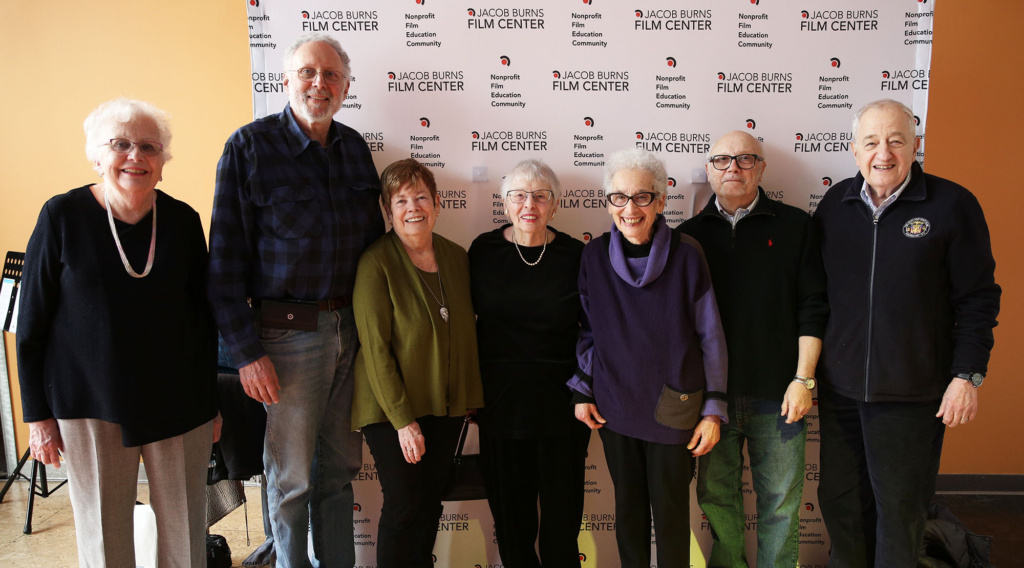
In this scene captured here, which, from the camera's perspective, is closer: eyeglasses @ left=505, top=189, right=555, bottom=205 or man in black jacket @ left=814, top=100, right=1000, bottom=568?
man in black jacket @ left=814, top=100, right=1000, bottom=568

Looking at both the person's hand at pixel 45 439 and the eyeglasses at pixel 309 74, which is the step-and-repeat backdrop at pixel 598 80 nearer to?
the eyeglasses at pixel 309 74

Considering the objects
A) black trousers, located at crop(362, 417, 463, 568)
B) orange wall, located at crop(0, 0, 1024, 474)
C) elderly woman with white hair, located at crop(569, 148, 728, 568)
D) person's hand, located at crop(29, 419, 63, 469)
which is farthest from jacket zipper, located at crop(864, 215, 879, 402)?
person's hand, located at crop(29, 419, 63, 469)

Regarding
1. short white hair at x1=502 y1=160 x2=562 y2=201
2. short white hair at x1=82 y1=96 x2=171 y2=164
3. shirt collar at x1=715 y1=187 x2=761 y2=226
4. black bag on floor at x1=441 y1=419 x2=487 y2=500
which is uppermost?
short white hair at x1=82 y1=96 x2=171 y2=164

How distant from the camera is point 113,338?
169 centimetres

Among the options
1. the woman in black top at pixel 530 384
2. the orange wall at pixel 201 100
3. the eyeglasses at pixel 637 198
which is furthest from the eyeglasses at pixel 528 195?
the orange wall at pixel 201 100

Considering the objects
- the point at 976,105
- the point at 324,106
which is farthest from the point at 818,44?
the point at 324,106

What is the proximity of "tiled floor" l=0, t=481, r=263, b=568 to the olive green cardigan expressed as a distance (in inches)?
58.6

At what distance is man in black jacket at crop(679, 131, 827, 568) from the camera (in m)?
2.11

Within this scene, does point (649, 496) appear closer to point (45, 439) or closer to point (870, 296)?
point (870, 296)

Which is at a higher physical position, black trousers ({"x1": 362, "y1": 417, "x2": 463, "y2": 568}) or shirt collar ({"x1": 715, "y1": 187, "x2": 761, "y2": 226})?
shirt collar ({"x1": 715, "y1": 187, "x2": 761, "y2": 226})

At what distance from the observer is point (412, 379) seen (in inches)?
79.4

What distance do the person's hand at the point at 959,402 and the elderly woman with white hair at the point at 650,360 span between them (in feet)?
2.47

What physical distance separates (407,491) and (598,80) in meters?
1.91

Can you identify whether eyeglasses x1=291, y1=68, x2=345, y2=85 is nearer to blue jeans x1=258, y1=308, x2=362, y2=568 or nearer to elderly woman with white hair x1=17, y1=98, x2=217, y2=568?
elderly woman with white hair x1=17, y1=98, x2=217, y2=568
